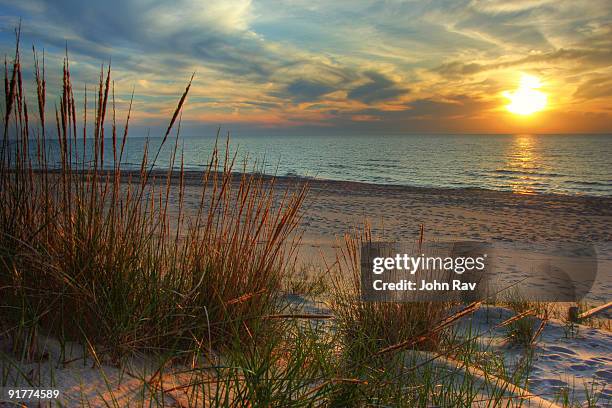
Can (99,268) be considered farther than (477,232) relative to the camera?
No

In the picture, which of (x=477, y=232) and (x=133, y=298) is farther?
(x=477, y=232)

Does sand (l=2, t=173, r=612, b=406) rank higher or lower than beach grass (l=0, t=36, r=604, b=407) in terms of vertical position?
lower

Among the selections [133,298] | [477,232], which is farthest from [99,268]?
[477,232]

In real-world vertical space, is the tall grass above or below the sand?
above

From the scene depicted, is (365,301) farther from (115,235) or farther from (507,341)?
(115,235)

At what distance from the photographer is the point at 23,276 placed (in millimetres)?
2160

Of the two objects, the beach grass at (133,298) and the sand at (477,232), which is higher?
the beach grass at (133,298)

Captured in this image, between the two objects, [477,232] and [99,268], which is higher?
[99,268]

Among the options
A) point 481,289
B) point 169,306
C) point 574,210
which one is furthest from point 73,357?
point 574,210

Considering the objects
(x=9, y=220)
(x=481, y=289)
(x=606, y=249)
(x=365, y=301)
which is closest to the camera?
A: (x=9, y=220)

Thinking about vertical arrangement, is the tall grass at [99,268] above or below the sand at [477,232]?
above

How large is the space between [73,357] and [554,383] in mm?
2854

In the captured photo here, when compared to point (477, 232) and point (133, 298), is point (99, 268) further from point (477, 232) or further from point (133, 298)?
point (477, 232)

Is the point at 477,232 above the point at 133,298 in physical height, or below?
below
